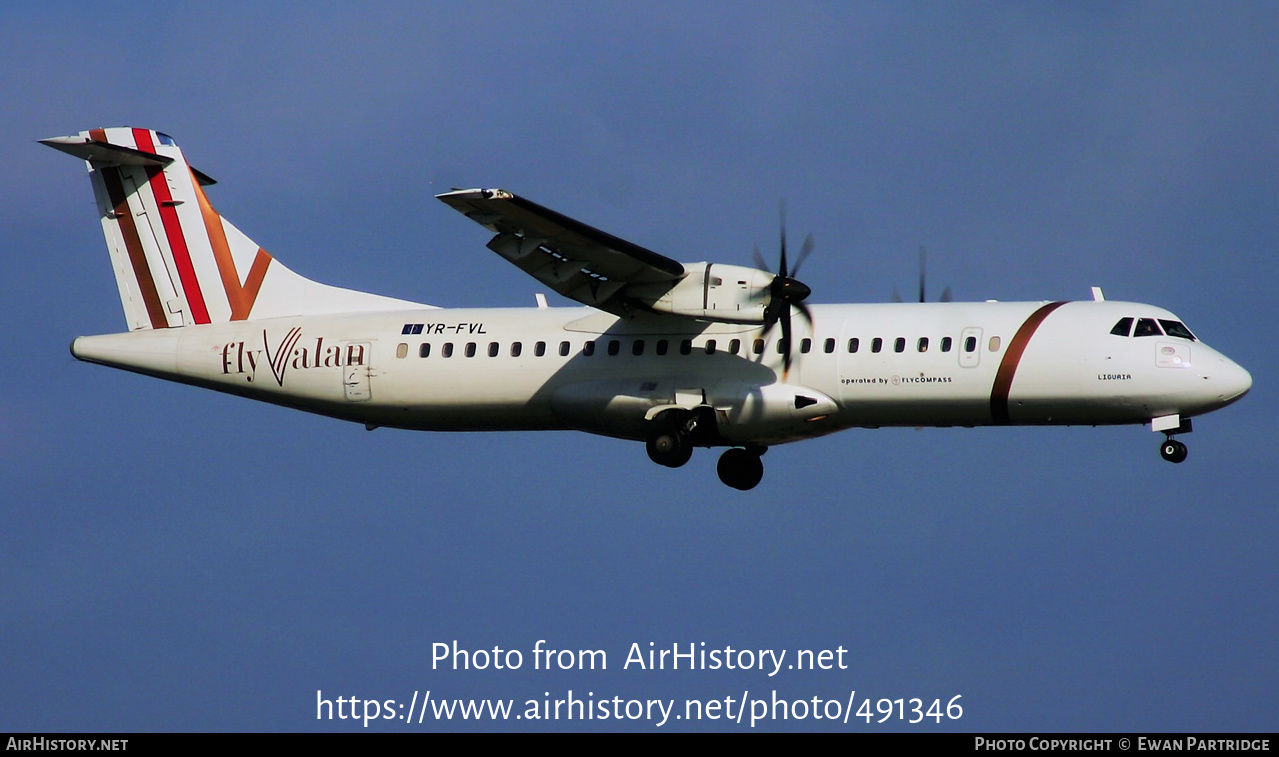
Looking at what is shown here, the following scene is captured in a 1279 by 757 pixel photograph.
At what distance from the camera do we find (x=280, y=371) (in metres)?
25.8

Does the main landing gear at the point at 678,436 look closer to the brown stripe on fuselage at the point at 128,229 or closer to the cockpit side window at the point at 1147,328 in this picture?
the cockpit side window at the point at 1147,328

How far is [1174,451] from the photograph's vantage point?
22.7 meters

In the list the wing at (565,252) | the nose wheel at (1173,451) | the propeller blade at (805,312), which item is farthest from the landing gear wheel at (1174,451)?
the wing at (565,252)

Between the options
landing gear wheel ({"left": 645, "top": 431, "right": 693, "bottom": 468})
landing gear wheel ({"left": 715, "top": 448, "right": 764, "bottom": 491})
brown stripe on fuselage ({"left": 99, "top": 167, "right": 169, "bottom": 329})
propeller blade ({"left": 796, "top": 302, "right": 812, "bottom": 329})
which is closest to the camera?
landing gear wheel ({"left": 645, "top": 431, "right": 693, "bottom": 468})

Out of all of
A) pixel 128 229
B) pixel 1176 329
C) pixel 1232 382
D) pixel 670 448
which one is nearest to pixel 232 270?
pixel 128 229

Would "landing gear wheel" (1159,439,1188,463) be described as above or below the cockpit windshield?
below

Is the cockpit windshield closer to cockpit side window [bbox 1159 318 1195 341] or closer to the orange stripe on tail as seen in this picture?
cockpit side window [bbox 1159 318 1195 341]

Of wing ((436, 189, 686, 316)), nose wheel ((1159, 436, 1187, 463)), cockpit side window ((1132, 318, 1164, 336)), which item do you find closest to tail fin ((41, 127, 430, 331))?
wing ((436, 189, 686, 316))

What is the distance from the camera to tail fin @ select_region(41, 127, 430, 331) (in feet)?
87.7

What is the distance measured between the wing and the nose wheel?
6837 mm

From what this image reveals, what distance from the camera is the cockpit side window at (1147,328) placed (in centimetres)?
2273

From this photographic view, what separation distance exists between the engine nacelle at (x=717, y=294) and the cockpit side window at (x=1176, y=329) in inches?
A: 208
